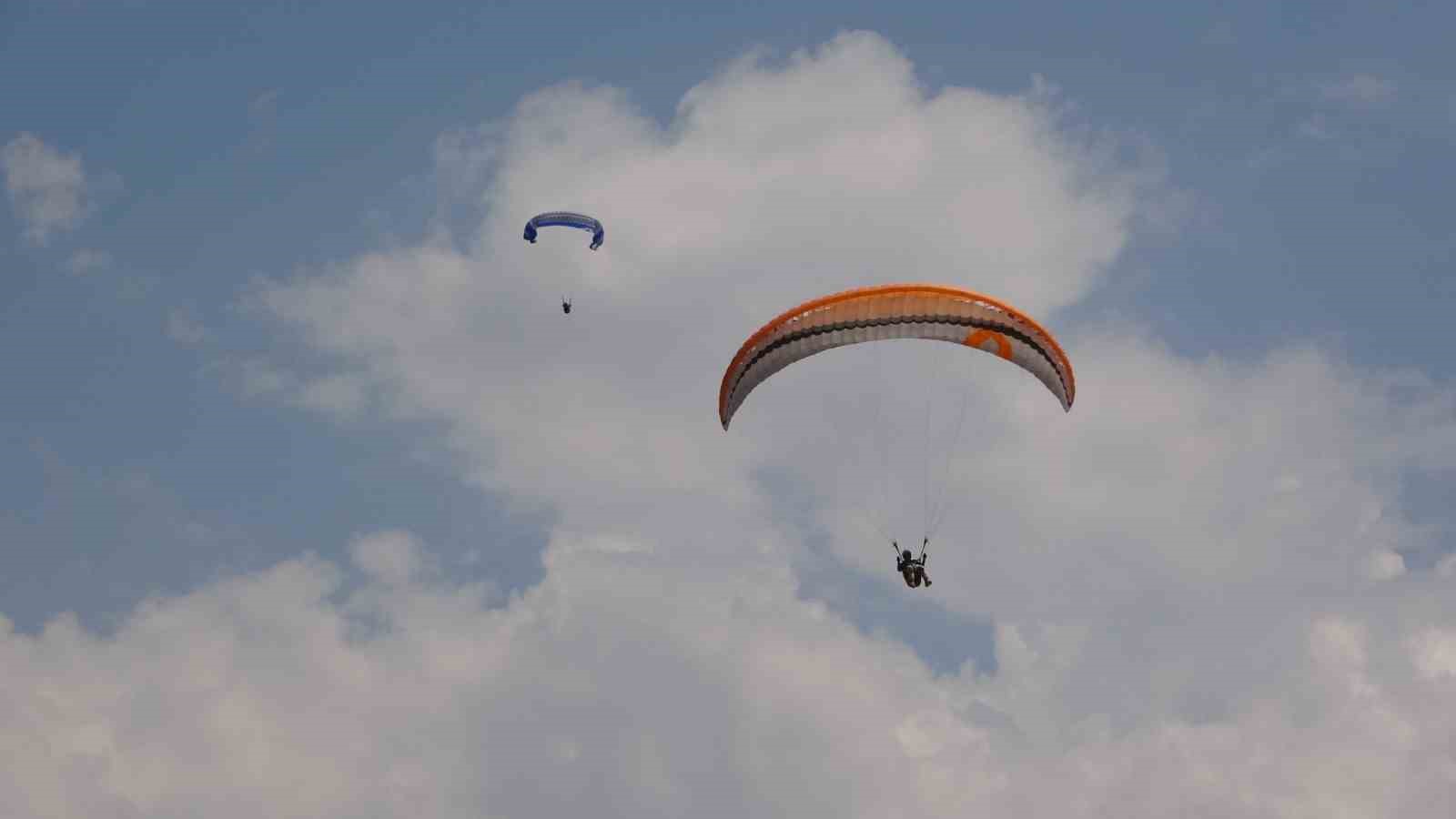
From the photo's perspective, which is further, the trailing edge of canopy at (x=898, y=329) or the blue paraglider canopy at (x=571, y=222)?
the blue paraglider canopy at (x=571, y=222)

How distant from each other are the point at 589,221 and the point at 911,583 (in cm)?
3472

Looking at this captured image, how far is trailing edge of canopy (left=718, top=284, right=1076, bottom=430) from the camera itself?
169 feet

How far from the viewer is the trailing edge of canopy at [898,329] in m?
51.5

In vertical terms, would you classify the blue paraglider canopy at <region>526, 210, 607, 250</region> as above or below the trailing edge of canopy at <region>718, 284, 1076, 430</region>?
above

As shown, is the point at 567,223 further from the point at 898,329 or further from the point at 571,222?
the point at 898,329

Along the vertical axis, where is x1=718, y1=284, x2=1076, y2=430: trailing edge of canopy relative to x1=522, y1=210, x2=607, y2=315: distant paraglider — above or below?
below

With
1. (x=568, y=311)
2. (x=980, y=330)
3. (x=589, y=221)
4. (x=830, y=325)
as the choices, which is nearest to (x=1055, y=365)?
(x=980, y=330)

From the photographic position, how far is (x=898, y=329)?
52.2m

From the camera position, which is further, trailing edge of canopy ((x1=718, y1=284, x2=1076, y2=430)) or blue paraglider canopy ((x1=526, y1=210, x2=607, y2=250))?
blue paraglider canopy ((x1=526, y1=210, x2=607, y2=250))

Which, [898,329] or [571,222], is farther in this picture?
[571,222]

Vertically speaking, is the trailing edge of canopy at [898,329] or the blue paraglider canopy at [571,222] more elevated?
the blue paraglider canopy at [571,222]

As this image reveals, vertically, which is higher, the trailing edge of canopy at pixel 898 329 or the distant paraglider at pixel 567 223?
the distant paraglider at pixel 567 223

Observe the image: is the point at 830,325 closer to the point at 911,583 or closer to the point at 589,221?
the point at 911,583

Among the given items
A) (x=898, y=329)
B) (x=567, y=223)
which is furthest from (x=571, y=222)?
(x=898, y=329)
